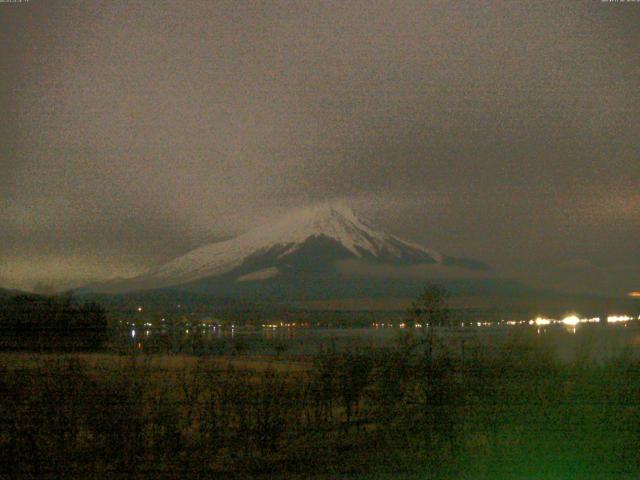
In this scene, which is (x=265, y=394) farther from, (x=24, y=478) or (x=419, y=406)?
(x=24, y=478)

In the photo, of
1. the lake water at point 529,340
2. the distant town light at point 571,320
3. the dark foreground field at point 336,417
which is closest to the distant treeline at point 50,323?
the lake water at point 529,340

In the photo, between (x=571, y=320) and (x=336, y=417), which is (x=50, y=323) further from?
(x=571, y=320)

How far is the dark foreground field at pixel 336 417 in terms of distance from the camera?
32.4 ft

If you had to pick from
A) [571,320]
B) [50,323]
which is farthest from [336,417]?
[50,323]

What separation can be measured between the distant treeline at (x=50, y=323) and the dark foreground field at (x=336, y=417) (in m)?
3.46

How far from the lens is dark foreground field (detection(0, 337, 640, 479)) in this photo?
989 cm

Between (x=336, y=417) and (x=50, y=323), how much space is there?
10.1 metres

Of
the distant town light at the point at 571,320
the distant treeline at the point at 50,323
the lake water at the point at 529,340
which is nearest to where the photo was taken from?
the lake water at the point at 529,340

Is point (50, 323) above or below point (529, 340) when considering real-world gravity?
above

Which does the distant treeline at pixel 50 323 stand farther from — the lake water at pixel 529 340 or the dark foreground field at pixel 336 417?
the dark foreground field at pixel 336 417

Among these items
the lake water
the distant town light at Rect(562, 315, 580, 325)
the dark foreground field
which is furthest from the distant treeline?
the distant town light at Rect(562, 315, 580, 325)

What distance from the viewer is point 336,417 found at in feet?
46.5

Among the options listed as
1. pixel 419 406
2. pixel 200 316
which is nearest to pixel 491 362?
pixel 419 406

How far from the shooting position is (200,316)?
27.4 metres
